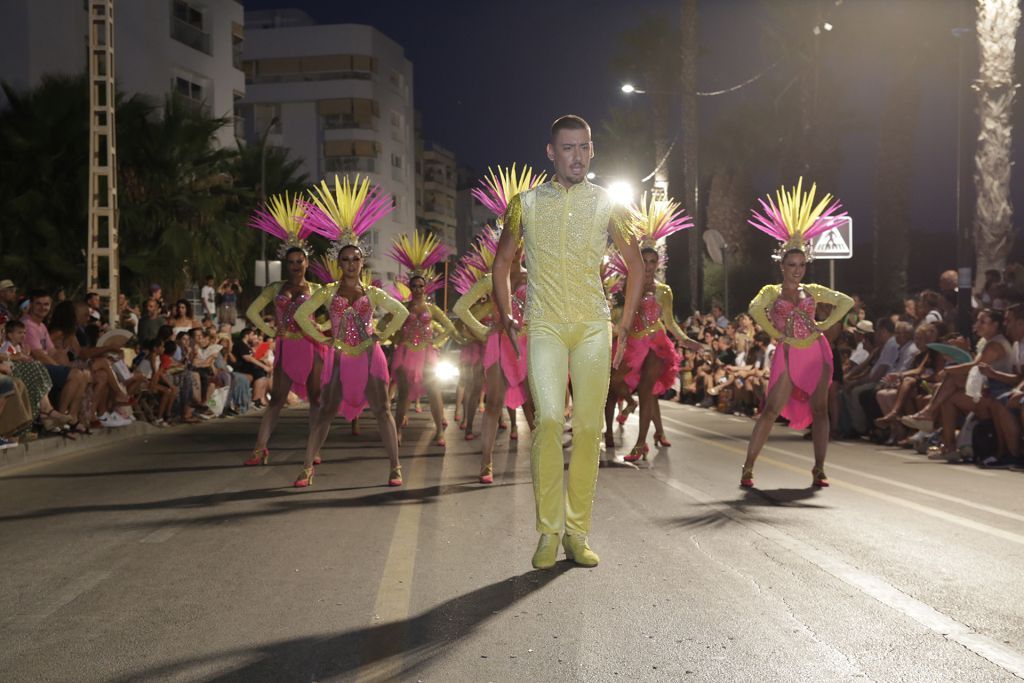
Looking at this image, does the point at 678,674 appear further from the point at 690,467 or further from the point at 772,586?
the point at 690,467

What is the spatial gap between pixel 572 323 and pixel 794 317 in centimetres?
444

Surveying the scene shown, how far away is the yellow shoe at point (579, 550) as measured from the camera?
23.3ft

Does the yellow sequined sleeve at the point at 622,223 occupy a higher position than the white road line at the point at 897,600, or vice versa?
the yellow sequined sleeve at the point at 622,223

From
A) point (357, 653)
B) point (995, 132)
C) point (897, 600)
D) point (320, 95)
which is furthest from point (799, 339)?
point (320, 95)

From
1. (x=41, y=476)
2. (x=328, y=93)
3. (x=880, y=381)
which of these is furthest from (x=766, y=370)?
(x=328, y=93)

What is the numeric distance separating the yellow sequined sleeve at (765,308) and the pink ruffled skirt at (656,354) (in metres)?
2.89

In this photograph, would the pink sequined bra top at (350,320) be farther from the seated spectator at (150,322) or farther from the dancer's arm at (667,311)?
the seated spectator at (150,322)

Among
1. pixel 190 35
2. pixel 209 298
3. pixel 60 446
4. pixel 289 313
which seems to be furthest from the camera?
pixel 190 35

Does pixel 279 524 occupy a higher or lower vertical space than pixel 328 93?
lower

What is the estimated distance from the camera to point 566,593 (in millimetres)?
6375

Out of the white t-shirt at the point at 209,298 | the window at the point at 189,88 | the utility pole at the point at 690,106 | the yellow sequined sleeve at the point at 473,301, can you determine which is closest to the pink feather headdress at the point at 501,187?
the yellow sequined sleeve at the point at 473,301

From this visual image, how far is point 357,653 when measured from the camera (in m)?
5.26

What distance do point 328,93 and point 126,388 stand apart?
213 ft

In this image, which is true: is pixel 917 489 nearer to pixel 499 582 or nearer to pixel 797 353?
pixel 797 353
